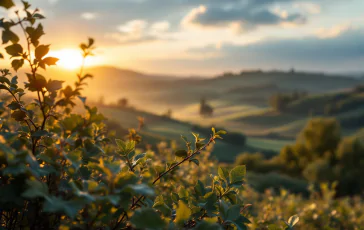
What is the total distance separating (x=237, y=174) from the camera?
1802 mm

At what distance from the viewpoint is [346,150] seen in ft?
142

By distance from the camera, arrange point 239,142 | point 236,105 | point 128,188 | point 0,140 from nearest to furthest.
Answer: point 0,140, point 128,188, point 239,142, point 236,105

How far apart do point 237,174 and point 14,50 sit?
4.37ft

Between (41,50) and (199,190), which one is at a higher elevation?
(41,50)

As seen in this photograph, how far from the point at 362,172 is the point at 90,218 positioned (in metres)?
46.3

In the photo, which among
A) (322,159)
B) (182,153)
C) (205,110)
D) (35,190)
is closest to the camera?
(35,190)

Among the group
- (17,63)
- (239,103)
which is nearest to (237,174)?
(17,63)

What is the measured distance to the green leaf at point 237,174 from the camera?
1.79m

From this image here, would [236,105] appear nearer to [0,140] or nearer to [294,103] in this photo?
[294,103]

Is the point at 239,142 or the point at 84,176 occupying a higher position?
the point at 84,176

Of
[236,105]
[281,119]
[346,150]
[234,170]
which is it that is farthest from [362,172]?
[236,105]

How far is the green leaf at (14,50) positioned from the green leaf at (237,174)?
127 centimetres

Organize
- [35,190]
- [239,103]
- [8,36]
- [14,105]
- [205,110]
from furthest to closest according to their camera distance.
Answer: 1. [239,103]
2. [205,110]
3. [14,105]
4. [8,36]
5. [35,190]

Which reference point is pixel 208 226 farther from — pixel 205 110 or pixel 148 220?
pixel 205 110
